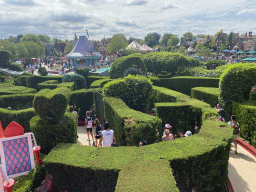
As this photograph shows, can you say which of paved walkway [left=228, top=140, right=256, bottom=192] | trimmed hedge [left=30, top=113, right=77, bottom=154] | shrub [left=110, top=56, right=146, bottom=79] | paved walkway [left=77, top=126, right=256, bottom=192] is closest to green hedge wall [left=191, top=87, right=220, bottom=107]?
paved walkway [left=77, top=126, right=256, bottom=192]

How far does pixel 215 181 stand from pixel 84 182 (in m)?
4.06

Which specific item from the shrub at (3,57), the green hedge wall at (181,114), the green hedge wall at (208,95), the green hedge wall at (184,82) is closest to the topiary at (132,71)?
the green hedge wall at (184,82)

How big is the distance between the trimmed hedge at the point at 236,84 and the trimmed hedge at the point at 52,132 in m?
8.88

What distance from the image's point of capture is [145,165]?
4.80 metres

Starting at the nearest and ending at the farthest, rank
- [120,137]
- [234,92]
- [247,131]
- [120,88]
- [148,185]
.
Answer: [148,185] → [120,137] → [247,131] → [234,92] → [120,88]

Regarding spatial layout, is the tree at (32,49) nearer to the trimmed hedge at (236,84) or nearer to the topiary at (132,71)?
the topiary at (132,71)

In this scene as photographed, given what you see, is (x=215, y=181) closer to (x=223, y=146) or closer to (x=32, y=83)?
(x=223, y=146)

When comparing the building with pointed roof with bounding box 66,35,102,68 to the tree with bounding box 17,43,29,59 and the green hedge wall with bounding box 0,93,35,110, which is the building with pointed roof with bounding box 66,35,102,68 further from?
the green hedge wall with bounding box 0,93,35,110

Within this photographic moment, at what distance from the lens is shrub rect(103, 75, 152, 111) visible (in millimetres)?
11977

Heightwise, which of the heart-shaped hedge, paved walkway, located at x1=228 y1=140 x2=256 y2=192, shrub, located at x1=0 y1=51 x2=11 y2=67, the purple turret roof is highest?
the purple turret roof

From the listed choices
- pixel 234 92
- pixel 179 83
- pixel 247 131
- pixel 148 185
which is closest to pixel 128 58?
pixel 179 83

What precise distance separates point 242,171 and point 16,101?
14.9m

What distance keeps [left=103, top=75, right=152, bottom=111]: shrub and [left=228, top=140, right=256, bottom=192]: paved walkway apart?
5.82 metres

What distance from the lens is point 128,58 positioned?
23.9 m
